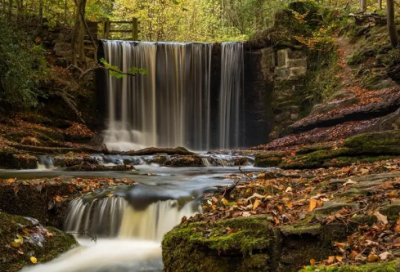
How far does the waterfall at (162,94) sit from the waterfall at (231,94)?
85 cm

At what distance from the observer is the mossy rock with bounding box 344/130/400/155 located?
26.8 feet

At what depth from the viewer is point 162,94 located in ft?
69.2

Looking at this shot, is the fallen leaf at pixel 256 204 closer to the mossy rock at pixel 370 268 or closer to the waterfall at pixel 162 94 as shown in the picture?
the mossy rock at pixel 370 268

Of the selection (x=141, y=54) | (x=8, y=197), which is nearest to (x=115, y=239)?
(x=8, y=197)

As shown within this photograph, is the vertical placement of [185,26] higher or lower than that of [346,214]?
higher

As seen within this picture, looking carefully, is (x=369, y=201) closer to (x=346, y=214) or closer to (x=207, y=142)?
(x=346, y=214)

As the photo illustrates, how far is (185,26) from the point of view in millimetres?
35125

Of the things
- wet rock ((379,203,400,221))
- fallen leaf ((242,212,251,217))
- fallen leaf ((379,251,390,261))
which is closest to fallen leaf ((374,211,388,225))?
wet rock ((379,203,400,221))

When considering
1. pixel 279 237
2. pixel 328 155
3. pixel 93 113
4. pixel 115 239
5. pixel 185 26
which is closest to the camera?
pixel 279 237

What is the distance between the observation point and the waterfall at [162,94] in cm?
2022

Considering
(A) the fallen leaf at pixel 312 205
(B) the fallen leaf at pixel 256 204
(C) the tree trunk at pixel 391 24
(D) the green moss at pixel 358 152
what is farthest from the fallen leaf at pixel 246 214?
(C) the tree trunk at pixel 391 24

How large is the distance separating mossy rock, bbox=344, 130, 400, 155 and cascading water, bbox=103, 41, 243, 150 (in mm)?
11845

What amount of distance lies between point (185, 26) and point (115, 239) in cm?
3163

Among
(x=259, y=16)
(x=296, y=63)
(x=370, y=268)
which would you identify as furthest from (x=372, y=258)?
(x=259, y=16)
